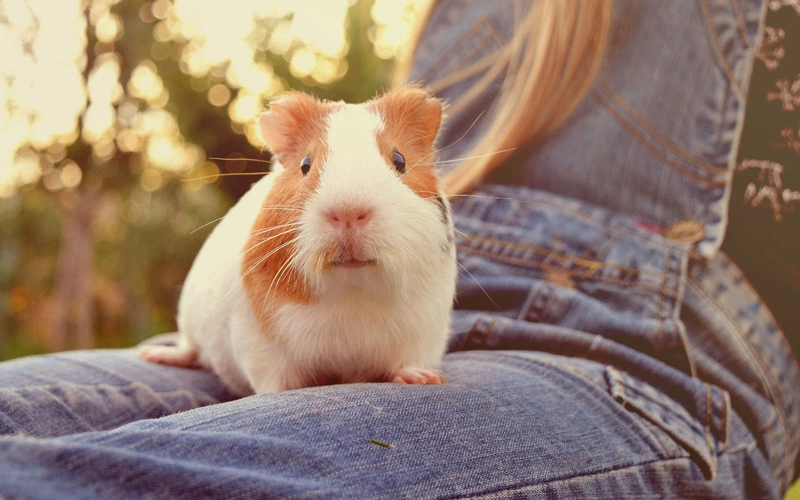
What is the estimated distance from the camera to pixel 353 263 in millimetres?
1081

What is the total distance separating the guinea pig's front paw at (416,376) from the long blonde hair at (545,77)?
2.56ft

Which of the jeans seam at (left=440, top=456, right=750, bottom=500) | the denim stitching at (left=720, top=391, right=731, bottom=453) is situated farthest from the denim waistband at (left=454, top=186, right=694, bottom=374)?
the jeans seam at (left=440, top=456, right=750, bottom=500)

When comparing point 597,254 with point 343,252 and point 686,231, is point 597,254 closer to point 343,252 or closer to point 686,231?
point 686,231

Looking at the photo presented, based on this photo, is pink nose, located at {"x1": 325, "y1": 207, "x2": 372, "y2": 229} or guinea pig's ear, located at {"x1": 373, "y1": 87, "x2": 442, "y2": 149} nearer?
pink nose, located at {"x1": 325, "y1": 207, "x2": 372, "y2": 229}

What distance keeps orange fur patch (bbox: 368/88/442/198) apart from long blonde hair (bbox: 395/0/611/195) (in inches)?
27.2

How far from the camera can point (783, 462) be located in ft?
5.74

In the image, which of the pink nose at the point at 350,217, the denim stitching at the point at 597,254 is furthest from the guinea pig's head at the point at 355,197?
the denim stitching at the point at 597,254

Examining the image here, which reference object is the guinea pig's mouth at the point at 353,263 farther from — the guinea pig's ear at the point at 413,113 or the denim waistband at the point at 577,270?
the denim waistband at the point at 577,270

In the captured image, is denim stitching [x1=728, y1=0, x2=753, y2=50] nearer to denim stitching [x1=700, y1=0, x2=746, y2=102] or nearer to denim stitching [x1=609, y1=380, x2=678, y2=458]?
denim stitching [x1=700, y1=0, x2=746, y2=102]

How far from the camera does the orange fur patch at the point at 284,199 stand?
45.1 inches

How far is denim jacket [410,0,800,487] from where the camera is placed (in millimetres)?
1657

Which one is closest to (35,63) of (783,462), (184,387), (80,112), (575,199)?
(80,112)

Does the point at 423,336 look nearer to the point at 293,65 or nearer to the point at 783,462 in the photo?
the point at 783,462

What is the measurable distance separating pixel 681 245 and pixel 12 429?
5.62 feet
